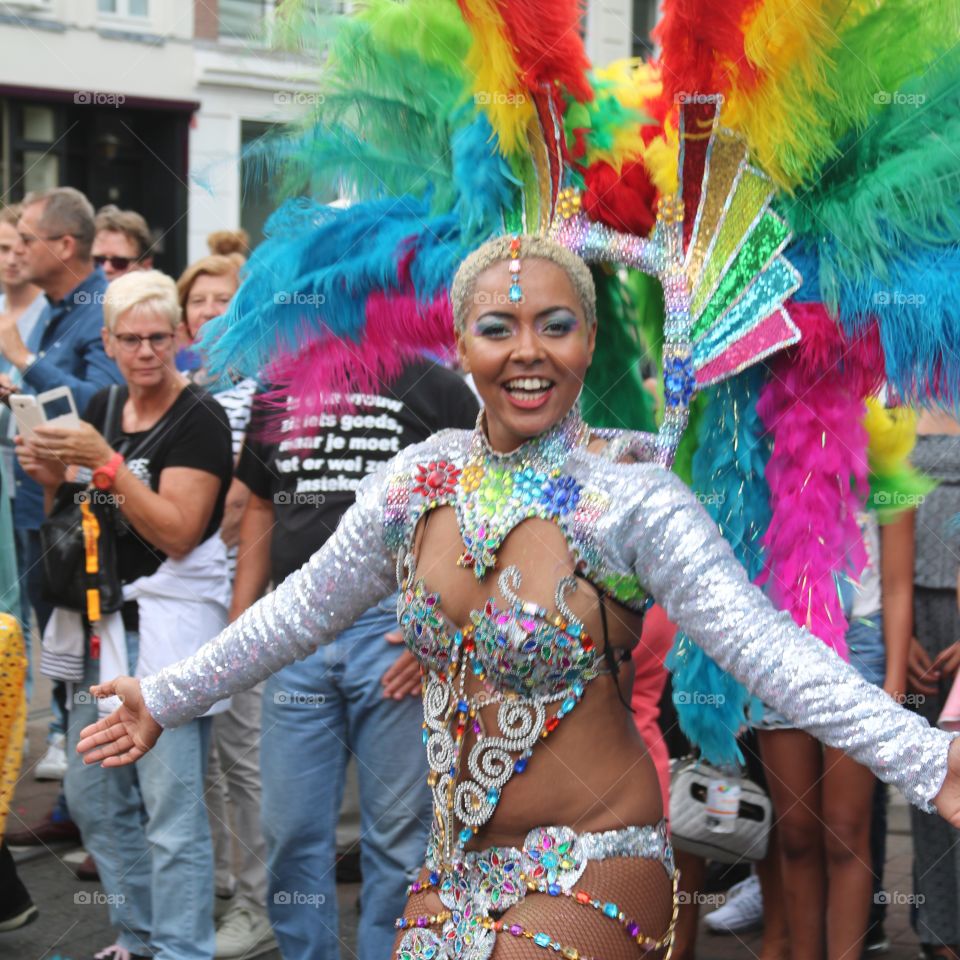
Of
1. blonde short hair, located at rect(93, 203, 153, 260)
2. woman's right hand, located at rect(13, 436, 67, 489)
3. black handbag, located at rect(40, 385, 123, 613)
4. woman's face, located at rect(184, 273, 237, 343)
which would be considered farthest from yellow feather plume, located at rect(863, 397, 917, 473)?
blonde short hair, located at rect(93, 203, 153, 260)

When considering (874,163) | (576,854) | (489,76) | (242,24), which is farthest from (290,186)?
(242,24)

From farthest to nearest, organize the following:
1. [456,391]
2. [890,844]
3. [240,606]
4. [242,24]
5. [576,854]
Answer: [242,24] < [890,844] < [240,606] < [456,391] < [576,854]

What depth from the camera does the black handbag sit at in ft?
13.3

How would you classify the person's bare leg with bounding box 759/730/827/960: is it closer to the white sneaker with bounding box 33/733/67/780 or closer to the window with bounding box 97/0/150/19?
the white sneaker with bounding box 33/733/67/780

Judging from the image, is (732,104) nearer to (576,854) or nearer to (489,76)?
(489,76)

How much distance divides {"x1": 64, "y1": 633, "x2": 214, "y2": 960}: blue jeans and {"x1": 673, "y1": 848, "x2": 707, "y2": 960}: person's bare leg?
1.33 meters

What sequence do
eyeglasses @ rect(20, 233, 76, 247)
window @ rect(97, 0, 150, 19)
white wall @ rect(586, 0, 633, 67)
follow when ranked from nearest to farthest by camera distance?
eyeglasses @ rect(20, 233, 76, 247), window @ rect(97, 0, 150, 19), white wall @ rect(586, 0, 633, 67)

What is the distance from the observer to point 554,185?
3.07 m

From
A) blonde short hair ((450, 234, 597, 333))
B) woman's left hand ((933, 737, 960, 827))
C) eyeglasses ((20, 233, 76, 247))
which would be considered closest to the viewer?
woman's left hand ((933, 737, 960, 827))

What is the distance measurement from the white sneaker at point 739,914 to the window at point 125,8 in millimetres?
12385

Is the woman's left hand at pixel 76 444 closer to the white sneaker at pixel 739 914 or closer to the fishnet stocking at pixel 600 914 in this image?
the fishnet stocking at pixel 600 914

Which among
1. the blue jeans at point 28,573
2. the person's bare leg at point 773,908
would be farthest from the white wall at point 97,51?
the person's bare leg at point 773,908

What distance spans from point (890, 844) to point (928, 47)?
3.45m

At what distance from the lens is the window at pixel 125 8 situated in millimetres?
14602
